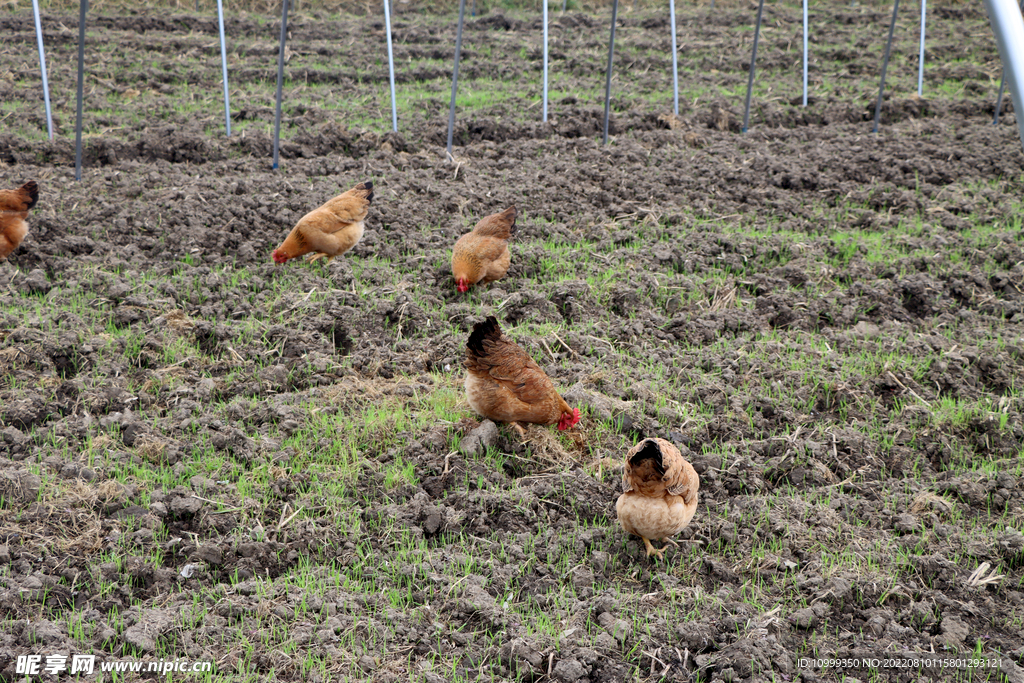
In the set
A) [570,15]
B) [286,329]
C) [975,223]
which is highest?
[570,15]

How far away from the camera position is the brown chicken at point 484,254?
5.39 m

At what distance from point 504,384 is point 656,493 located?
3.46 ft

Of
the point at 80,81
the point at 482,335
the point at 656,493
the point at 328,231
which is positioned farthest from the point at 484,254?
the point at 80,81

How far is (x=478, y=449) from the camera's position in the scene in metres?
4.00

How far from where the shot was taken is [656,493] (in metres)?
3.28

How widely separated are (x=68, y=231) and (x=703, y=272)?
520 centimetres

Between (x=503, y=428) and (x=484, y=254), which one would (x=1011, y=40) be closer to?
(x=503, y=428)

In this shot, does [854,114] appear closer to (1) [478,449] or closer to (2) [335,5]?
(1) [478,449]

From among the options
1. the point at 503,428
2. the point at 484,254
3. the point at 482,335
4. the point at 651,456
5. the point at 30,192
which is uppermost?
the point at 30,192

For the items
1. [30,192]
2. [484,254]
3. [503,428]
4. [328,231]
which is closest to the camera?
[503,428]

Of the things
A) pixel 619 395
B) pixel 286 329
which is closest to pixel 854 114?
pixel 619 395

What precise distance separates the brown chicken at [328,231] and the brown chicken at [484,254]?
3.07 ft

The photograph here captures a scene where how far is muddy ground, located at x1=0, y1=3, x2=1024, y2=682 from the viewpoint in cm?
303

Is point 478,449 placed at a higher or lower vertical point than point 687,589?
higher
